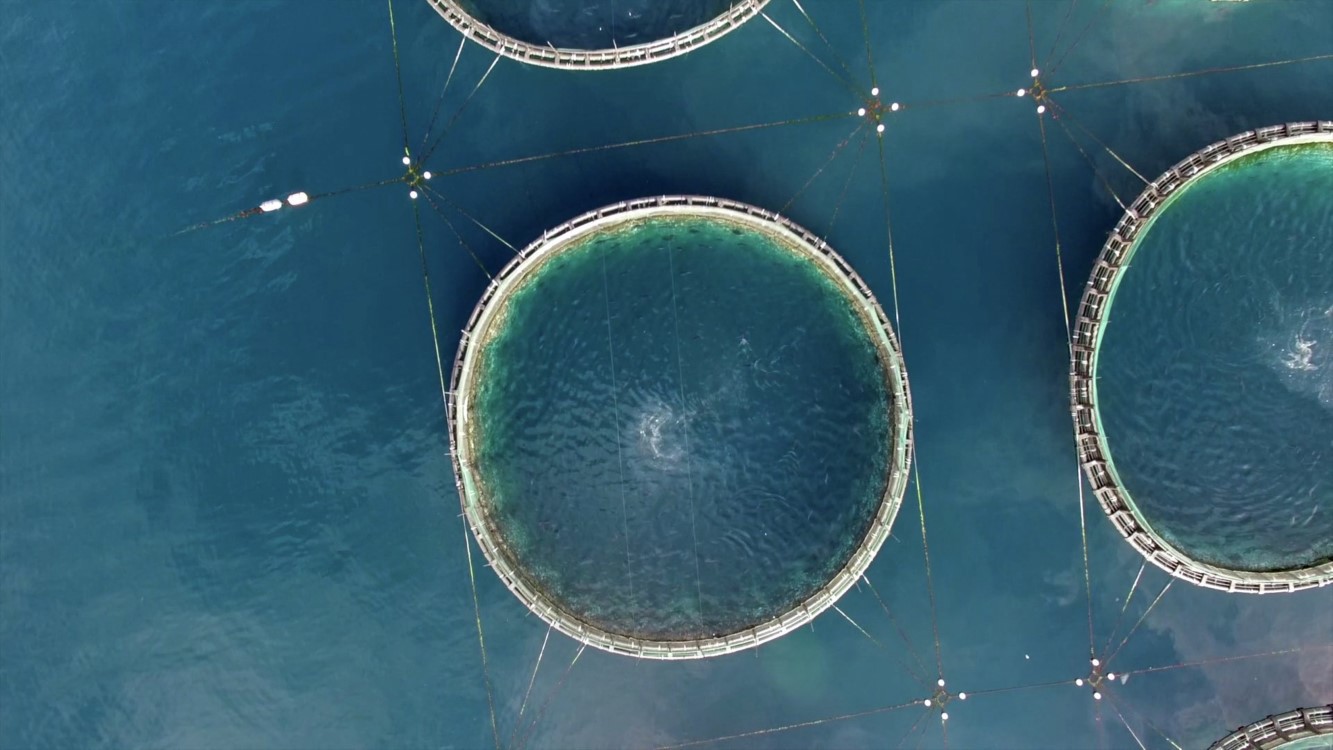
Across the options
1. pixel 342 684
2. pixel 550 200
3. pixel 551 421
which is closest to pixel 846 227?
pixel 550 200

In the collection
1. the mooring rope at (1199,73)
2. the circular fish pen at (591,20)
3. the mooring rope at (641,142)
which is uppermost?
the circular fish pen at (591,20)

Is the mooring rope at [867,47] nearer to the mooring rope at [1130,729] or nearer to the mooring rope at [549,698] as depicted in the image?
the mooring rope at [549,698]

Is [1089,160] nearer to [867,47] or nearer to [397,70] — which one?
[867,47]

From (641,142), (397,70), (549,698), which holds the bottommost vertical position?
(549,698)

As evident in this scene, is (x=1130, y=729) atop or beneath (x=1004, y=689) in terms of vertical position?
beneath

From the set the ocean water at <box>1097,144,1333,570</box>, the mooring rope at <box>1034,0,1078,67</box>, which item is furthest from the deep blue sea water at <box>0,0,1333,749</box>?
the ocean water at <box>1097,144,1333,570</box>

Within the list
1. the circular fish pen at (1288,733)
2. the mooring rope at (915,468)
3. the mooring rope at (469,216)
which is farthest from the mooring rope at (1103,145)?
the mooring rope at (469,216)

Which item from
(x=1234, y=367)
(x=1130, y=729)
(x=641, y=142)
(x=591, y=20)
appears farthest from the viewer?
(x=1130, y=729)

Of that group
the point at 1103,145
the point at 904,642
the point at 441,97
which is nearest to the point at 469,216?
the point at 441,97
